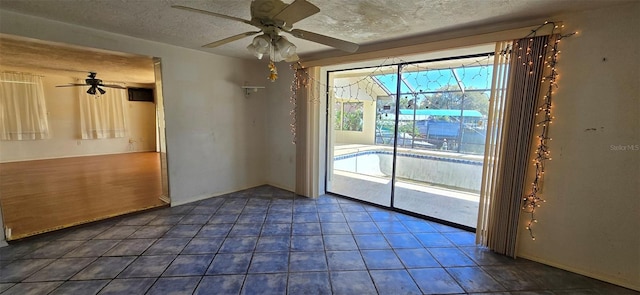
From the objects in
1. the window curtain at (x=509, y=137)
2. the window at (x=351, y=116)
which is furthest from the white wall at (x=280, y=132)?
the window curtain at (x=509, y=137)

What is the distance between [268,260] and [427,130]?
3.76 metres

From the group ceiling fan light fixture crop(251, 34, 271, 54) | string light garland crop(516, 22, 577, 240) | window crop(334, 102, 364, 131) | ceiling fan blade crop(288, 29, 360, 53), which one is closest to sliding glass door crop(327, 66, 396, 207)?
window crop(334, 102, 364, 131)

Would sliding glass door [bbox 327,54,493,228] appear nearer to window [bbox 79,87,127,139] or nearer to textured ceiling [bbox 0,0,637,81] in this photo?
textured ceiling [bbox 0,0,637,81]

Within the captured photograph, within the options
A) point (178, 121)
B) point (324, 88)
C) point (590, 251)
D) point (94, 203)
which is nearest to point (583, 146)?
point (590, 251)

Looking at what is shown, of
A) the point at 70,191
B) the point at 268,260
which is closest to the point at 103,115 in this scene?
the point at 70,191

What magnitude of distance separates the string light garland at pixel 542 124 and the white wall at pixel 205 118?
402 centimetres

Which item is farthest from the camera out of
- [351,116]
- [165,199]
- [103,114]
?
[103,114]

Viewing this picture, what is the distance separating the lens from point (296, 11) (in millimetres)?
1589

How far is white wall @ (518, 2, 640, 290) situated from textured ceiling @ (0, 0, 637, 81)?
0.96 feet

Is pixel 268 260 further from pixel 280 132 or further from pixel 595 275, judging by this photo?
pixel 595 275

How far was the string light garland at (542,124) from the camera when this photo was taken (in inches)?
91.6

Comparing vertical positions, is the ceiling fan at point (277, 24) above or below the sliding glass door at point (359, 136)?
above

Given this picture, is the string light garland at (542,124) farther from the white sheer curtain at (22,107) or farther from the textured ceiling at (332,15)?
the white sheer curtain at (22,107)

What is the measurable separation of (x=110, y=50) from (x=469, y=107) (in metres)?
5.10
